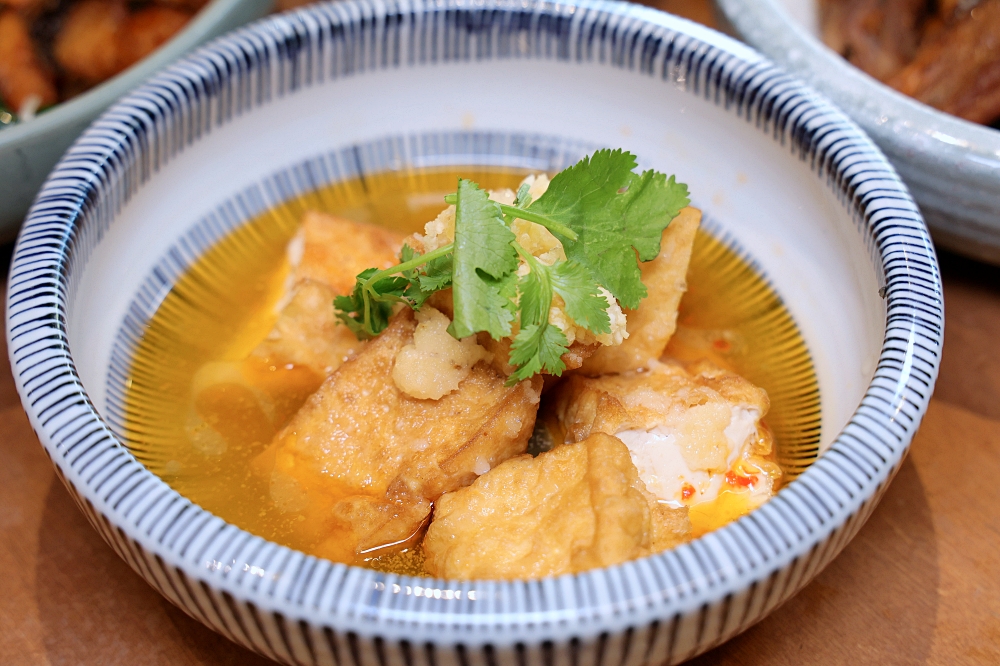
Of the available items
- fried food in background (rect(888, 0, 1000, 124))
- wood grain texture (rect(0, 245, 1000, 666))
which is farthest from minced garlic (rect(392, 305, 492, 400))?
fried food in background (rect(888, 0, 1000, 124))

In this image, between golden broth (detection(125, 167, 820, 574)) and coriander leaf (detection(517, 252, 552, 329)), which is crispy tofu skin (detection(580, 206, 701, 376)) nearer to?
golden broth (detection(125, 167, 820, 574))

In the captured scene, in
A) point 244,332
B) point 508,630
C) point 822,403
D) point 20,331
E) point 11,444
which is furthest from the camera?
point 244,332

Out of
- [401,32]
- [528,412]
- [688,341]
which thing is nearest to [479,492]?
[528,412]

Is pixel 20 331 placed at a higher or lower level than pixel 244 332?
higher

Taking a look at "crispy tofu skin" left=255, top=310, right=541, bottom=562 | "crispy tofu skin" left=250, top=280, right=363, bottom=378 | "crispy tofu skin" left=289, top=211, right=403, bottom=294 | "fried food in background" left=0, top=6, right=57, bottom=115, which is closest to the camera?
"crispy tofu skin" left=255, top=310, right=541, bottom=562

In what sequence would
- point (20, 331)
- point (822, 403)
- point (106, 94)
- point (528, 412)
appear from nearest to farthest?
point (20, 331), point (528, 412), point (822, 403), point (106, 94)

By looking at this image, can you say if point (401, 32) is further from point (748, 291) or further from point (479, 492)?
point (479, 492)

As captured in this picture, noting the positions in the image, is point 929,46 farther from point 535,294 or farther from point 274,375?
point 274,375
